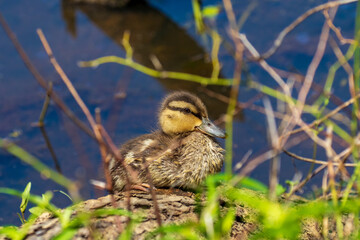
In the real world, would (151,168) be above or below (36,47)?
below

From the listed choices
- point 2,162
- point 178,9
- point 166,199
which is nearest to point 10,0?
point 178,9

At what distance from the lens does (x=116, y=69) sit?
270 inches

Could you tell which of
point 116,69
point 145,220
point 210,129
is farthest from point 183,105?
point 116,69

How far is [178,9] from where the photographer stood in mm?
7707

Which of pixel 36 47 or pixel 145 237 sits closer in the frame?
pixel 145 237

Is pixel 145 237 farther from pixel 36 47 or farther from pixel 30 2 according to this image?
pixel 30 2

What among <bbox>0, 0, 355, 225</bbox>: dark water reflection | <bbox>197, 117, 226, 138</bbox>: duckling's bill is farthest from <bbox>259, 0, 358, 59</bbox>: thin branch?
<bbox>0, 0, 355, 225</bbox>: dark water reflection

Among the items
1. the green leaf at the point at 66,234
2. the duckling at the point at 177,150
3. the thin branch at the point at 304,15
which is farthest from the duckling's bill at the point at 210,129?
the green leaf at the point at 66,234

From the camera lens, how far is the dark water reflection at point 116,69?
5625 mm

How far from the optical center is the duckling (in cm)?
377

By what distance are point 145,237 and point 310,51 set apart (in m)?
4.39

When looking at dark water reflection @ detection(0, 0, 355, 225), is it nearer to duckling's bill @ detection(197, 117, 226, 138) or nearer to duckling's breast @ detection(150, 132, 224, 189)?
duckling's bill @ detection(197, 117, 226, 138)

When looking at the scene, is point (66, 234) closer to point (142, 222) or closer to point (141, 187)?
point (142, 222)

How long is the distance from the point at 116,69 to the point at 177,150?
10.2ft
